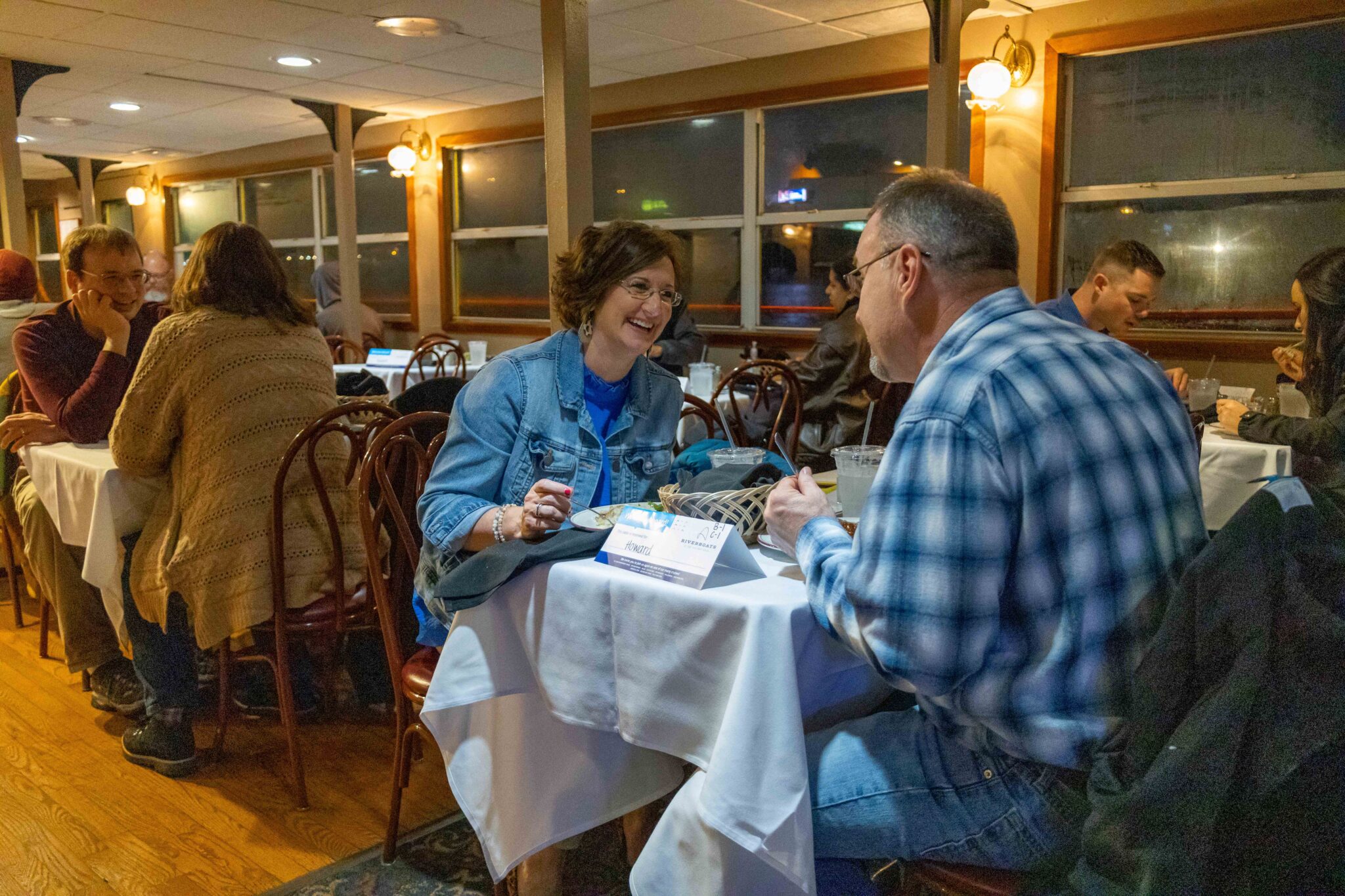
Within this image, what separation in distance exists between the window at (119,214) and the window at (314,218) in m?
1.06

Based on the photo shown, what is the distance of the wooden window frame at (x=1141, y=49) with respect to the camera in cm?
454

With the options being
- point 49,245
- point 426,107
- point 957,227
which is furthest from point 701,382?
point 49,245

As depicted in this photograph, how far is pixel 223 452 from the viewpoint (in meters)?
2.34

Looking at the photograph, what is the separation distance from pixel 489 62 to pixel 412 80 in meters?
0.80

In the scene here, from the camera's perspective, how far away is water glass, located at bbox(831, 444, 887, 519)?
1531 millimetres

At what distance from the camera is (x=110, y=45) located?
5.94 m

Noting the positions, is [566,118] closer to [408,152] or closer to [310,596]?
[310,596]

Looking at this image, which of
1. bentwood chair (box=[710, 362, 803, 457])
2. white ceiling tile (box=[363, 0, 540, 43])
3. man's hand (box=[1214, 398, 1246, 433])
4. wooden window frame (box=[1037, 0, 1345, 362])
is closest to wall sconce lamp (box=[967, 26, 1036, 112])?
wooden window frame (box=[1037, 0, 1345, 362])

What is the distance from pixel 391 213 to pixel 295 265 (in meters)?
1.64

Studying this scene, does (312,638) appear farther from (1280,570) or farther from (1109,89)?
(1109,89)

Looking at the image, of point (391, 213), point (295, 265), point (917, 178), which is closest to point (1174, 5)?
point (917, 178)

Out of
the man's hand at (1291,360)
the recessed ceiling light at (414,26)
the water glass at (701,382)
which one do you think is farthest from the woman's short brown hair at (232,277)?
the recessed ceiling light at (414,26)

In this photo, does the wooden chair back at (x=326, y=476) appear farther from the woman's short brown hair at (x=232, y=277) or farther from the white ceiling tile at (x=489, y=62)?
the white ceiling tile at (x=489, y=62)

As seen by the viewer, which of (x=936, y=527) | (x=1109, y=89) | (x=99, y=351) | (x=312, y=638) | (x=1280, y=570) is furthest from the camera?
(x=1109, y=89)
